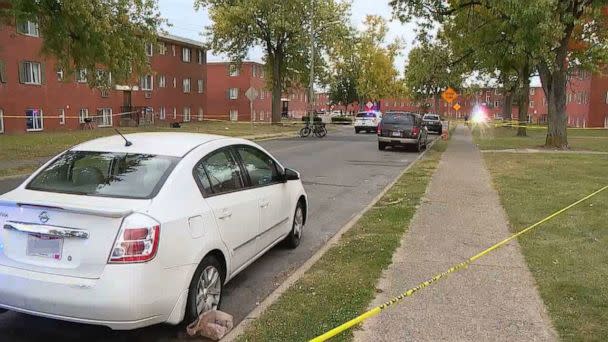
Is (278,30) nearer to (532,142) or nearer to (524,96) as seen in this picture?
(524,96)

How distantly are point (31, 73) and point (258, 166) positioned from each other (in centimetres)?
3022

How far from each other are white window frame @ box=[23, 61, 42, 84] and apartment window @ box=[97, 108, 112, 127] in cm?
546

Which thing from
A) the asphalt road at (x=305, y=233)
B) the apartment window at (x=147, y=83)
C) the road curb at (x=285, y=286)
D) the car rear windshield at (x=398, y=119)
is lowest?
the asphalt road at (x=305, y=233)

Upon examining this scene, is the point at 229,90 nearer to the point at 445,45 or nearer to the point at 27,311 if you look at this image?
the point at 445,45

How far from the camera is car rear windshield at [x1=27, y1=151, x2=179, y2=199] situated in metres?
4.23

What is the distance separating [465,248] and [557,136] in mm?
18946

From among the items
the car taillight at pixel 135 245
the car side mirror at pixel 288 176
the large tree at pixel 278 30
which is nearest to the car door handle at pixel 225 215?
the car taillight at pixel 135 245

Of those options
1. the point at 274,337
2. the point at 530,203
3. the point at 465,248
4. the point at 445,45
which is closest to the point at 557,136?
the point at 445,45

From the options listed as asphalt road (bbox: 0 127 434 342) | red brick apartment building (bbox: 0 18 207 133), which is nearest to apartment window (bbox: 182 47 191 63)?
red brick apartment building (bbox: 0 18 207 133)

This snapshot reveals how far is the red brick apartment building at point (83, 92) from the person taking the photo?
29828mm

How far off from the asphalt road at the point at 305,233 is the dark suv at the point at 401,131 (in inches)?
95.4

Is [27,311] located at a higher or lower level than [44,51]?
lower

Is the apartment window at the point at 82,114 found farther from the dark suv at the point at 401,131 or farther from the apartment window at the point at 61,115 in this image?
the dark suv at the point at 401,131

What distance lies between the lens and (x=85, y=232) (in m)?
3.78
